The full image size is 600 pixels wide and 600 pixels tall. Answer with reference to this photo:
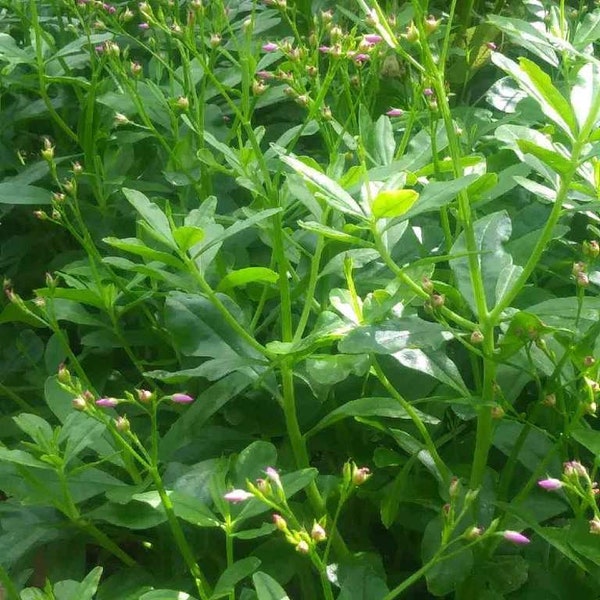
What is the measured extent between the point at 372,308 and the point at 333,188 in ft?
0.28

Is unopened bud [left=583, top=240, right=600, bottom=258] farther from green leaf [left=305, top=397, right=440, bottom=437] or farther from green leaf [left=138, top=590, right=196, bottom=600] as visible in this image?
green leaf [left=138, top=590, right=196, bottom=600]

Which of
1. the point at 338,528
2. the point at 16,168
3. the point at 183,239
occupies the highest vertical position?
the point at 183,239

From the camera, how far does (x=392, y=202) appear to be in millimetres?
534

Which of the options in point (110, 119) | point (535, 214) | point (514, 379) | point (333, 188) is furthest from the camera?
point (110, 119)

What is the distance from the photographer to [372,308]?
0.59m

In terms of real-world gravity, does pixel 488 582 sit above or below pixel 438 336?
below

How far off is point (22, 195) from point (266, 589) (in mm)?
515

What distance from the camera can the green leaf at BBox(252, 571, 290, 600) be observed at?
A: 0.52 m

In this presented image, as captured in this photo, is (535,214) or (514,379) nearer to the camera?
(514,379)

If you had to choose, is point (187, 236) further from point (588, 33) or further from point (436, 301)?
point (588, 33)

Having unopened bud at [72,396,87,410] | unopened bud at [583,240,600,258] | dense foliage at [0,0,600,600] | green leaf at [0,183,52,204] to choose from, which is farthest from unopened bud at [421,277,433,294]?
green leaf at [0,183,52,204]

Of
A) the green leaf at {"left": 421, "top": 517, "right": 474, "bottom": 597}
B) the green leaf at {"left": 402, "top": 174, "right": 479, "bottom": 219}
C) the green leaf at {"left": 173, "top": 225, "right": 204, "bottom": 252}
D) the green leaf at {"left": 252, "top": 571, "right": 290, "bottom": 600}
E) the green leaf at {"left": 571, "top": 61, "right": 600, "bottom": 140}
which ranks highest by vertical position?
the green leaf at {"left": 571, "top": 61, "right": 600, "bottom": 140}

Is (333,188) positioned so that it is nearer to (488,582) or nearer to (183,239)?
(183,239)

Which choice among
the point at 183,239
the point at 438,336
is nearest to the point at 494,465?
the point at 438,336
